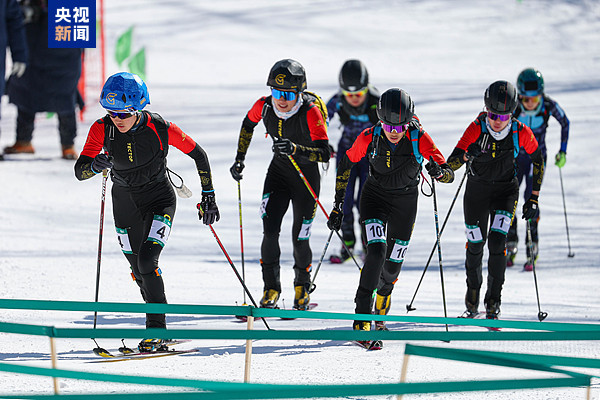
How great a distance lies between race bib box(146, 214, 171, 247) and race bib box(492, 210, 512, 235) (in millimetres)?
2895

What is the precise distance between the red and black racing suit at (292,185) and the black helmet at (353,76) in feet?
5.37

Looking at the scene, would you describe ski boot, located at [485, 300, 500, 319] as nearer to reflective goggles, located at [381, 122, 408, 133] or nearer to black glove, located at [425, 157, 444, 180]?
black glove, located at [425, 157, 444, 180]

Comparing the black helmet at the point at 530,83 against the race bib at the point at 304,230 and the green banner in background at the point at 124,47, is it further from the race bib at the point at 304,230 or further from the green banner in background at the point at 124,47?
the green banner in background at the point at 124,47

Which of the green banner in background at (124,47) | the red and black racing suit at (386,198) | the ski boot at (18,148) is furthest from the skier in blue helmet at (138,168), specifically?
the green banner in background at (124,47)

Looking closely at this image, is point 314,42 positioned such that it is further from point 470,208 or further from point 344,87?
point 470,208

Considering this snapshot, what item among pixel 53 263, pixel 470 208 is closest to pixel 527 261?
pixel 470 208

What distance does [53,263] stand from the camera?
9.41 metres

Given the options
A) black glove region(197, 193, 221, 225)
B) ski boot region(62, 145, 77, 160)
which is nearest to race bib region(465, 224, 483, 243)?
black glove region(197, 193, 221, 225)

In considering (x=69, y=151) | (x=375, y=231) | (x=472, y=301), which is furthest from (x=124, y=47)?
(x=375, y=231)

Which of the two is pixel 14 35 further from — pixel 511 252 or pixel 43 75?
pixel 511 252

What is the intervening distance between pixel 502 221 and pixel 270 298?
210cm

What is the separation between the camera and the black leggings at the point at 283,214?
781 centimetres

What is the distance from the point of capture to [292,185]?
790 centimetres

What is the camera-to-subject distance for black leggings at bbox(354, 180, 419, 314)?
22.5ft
